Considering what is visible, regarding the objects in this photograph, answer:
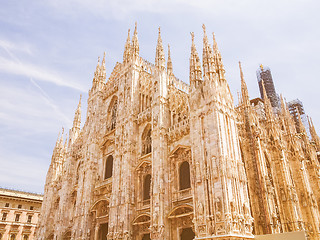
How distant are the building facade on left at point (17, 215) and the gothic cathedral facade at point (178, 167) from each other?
42.9 ft

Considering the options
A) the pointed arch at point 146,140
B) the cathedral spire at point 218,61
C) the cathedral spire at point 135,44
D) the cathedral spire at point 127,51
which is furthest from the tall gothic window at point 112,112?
the cathedral spire at point 218,61

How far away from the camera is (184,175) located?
2334cm

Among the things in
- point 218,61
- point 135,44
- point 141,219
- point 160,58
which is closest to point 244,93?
point 218,61

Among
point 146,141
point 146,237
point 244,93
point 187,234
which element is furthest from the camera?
point 146,141

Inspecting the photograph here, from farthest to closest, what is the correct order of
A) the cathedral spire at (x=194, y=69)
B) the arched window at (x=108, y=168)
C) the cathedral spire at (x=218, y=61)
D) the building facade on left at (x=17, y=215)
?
the building facade on left at (x=17, y=215) < the arched window at (x=108, y=168) < the cathedral spire at (x=194, y=69) < the cathedral spire at (x=218, y=61)

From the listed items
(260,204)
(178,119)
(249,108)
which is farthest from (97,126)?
(260,204)

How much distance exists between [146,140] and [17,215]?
34783 millimetres

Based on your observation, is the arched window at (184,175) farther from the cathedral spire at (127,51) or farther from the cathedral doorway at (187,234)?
the cathedral spire at (127,51)

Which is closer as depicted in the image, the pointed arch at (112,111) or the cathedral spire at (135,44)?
the cathedral spire at (135,44)

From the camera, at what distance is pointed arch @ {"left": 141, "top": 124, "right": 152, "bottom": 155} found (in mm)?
28044

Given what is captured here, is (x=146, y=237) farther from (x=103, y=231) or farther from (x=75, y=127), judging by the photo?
(x=75, y=127)

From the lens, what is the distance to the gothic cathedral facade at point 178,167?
63.7 ft

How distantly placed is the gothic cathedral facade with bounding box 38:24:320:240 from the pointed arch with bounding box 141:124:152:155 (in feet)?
0.38

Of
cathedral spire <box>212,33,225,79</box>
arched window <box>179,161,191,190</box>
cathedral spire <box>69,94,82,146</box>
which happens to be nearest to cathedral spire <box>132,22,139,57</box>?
cathedral spire <box>212,33,225,79</box>
